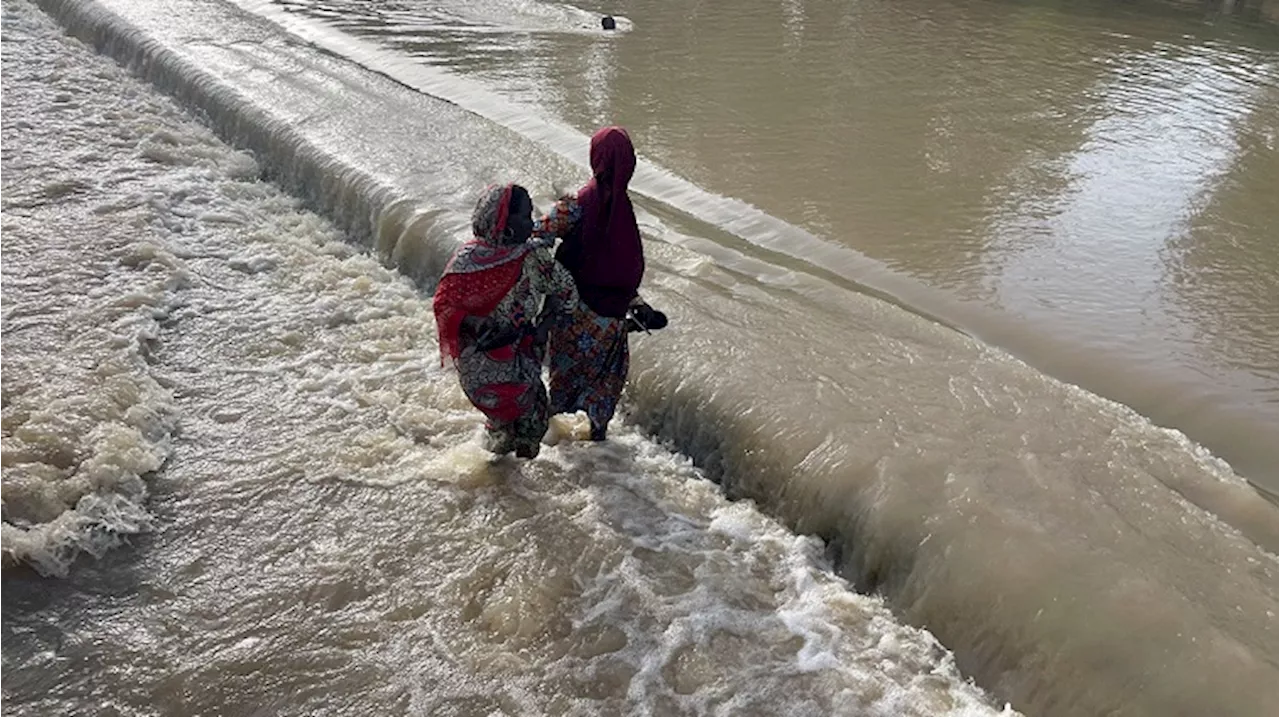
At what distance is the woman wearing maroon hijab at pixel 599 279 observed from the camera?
148 inches

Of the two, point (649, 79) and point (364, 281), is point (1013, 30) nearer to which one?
point (649, 79)

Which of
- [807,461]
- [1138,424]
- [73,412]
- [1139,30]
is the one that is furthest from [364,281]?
[1139,30]

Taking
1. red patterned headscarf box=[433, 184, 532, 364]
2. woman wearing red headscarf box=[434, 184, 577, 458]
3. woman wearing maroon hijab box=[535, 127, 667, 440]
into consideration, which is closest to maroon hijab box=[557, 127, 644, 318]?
woman wearing maroon hijab box=[535, 127, 667, 440]

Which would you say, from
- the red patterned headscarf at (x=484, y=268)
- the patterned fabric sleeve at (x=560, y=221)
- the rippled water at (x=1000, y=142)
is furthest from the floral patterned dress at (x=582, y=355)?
the rippled water at (x=1000, y=142)

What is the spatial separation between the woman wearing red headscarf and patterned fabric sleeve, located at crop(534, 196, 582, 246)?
68 millimetres

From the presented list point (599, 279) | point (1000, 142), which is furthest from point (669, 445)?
point (1000, 142)

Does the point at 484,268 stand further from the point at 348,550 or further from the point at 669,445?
the point at 669,445

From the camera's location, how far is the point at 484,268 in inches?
147

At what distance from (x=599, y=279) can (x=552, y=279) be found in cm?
21

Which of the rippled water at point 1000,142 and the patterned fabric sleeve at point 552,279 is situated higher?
the patterned fabric sleeve at point 552,279

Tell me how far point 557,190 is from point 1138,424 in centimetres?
402

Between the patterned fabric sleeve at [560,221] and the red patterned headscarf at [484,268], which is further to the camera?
the patterned fabric sleeve at [560,221]

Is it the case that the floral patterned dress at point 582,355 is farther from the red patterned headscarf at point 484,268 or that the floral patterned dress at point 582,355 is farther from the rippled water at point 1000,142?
the rippled water at point 1000,142

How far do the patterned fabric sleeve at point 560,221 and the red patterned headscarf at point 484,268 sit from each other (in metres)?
0.12
